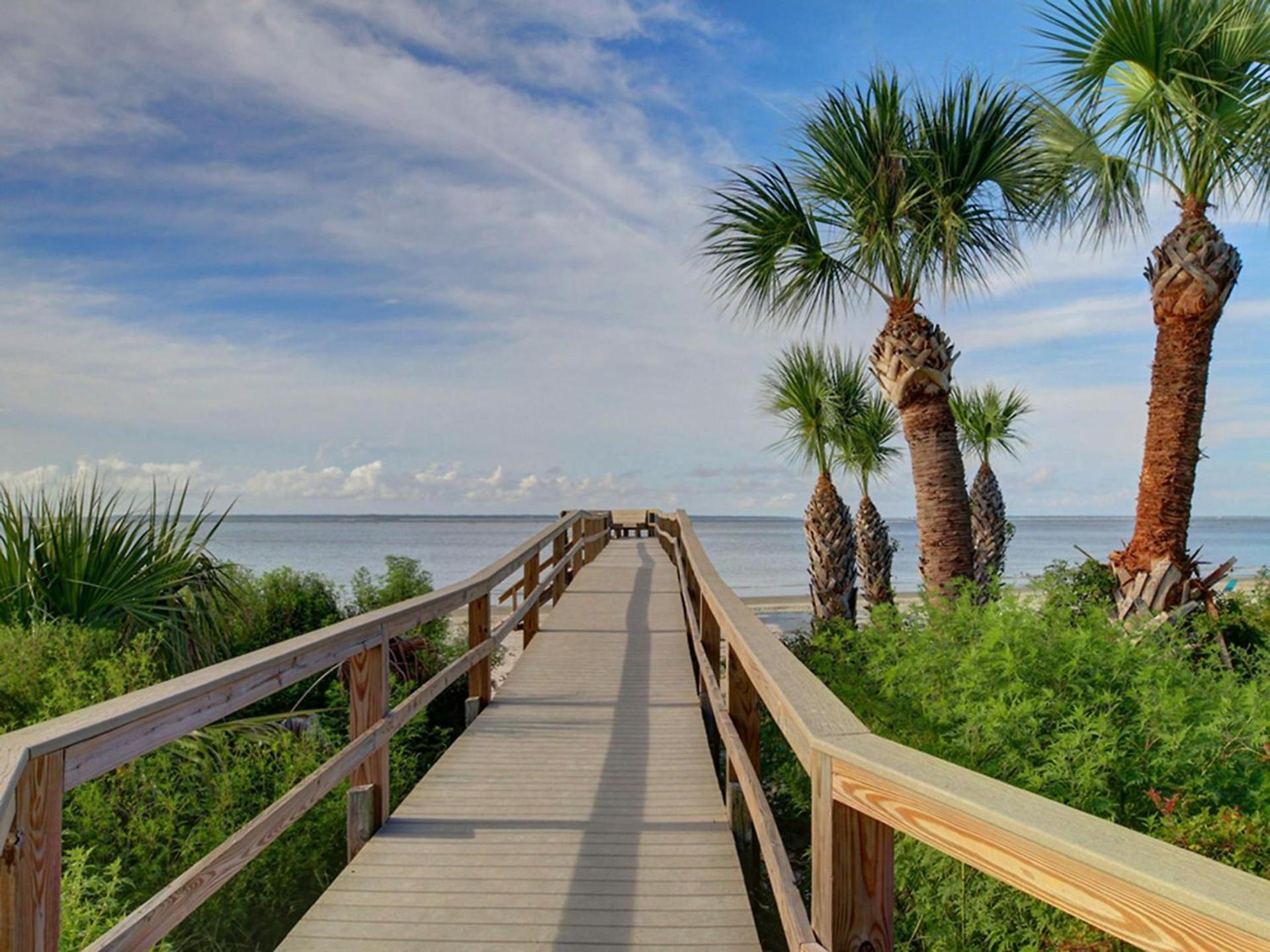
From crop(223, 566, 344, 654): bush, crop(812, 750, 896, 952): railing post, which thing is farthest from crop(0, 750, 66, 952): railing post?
crop(223, 566, 344, 654): bush

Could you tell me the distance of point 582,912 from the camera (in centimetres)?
320

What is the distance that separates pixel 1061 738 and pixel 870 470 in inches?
628

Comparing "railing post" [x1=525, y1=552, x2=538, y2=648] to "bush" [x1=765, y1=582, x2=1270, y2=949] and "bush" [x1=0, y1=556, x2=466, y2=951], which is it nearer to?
"bush" [x1=0, y1=556, x2=466, y2=951]

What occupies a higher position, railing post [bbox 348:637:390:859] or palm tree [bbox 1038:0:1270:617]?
palm tree [bbox 1038:0:1270:617]

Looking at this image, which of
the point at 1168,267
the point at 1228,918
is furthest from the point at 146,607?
the point at 1168,267

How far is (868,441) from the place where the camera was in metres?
18.6

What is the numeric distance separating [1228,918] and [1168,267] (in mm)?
10324

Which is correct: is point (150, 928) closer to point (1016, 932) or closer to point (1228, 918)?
point (1228, 918)

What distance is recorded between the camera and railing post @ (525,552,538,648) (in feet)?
28.4

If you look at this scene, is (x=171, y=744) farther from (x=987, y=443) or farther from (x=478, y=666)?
(x=987, y=443)

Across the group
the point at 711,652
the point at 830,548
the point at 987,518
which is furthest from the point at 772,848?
the point at 987,518

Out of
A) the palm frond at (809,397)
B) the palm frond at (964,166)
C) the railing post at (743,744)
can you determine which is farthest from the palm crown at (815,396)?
the railing post at (743,744)

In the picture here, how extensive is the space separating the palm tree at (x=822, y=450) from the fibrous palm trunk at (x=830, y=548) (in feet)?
0.04

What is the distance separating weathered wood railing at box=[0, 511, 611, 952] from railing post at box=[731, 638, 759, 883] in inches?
64.6
